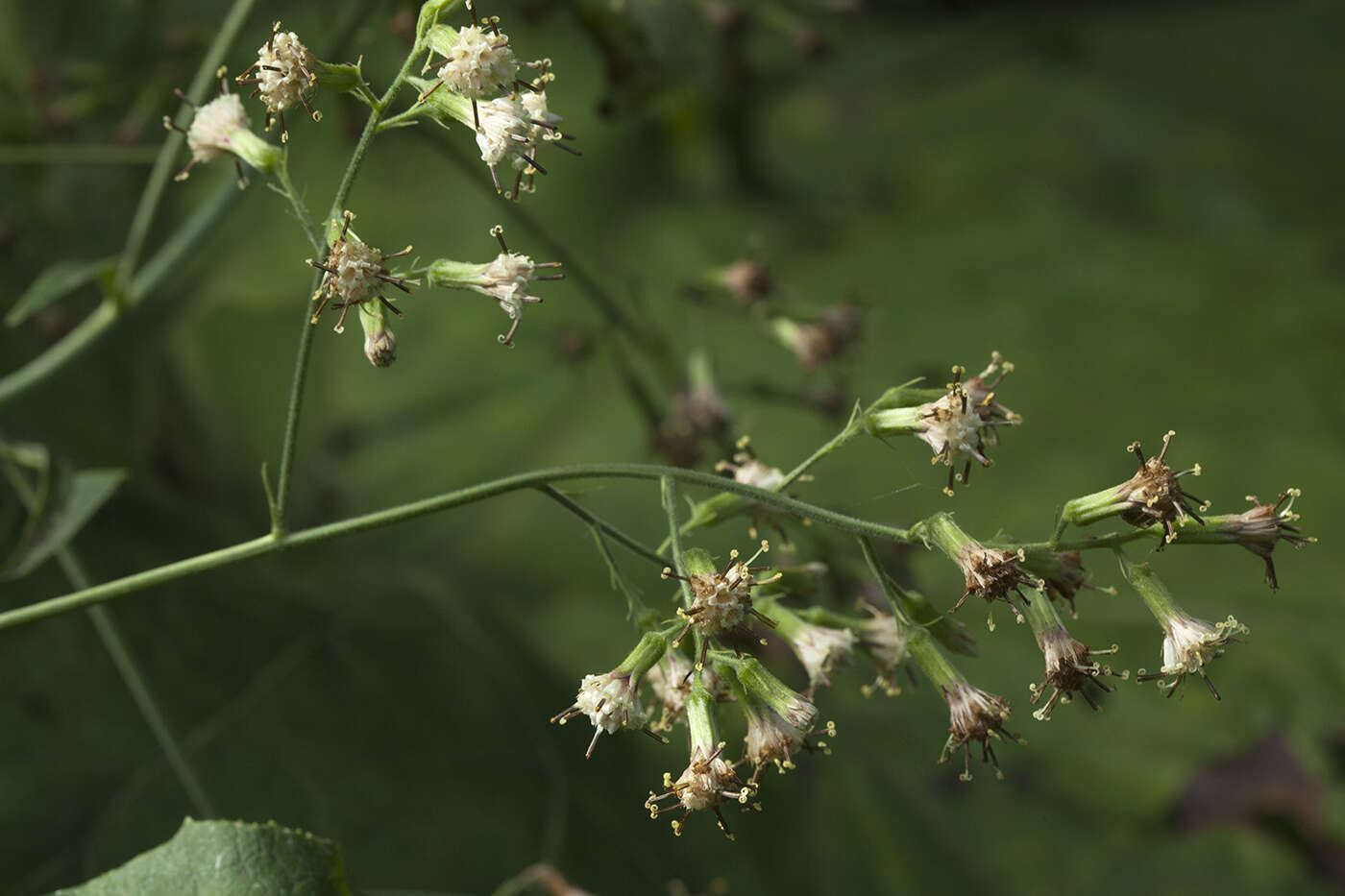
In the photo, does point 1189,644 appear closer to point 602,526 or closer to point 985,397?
point 985,397

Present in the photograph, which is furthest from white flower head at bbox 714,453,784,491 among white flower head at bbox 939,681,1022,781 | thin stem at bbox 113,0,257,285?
thin stem at bbox 113,0,257,285

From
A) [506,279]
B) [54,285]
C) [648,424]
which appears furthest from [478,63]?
[648,424]

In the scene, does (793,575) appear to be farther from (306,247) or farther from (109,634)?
(306,247)

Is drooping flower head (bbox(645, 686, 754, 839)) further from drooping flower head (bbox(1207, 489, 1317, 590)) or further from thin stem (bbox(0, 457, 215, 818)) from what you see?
thin stem (bbox(0, 457, 215, 818))

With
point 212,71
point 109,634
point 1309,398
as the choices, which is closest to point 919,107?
point 1309,398

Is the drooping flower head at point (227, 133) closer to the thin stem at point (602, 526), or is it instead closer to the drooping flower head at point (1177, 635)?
the thin stem at point (602, 526)

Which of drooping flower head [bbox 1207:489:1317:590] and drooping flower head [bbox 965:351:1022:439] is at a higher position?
drooping flower head [bbox 965:351:1022:439]

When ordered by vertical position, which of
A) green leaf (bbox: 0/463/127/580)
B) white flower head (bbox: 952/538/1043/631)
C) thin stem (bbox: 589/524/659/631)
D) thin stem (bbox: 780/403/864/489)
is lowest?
white flower head (bbox: 952/538/1043/631)
